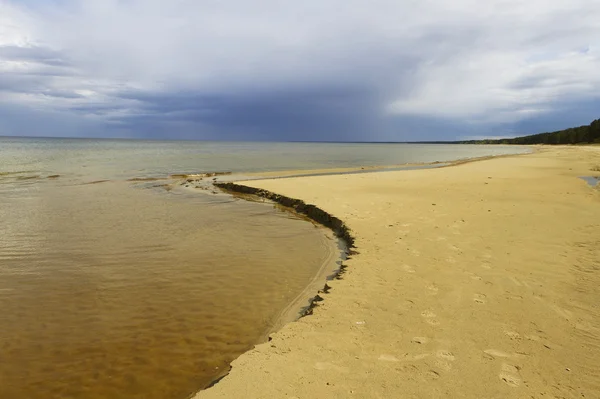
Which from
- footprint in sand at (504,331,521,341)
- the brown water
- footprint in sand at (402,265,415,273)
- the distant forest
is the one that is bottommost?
the brown water

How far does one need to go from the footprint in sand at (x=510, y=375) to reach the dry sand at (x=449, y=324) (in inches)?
0.4

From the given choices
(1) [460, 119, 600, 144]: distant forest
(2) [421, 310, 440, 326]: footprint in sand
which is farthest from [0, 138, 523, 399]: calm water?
(1) [460, 119, 600, 144]: distant forest

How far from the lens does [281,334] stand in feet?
14.8

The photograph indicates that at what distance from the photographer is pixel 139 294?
623 centimetres

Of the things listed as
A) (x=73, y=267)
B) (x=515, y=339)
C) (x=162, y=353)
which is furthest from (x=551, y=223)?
(x=73, y=267)

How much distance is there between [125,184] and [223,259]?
1688 centimetres

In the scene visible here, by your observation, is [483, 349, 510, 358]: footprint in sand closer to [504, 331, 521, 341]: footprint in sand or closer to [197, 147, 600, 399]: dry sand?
[197, 147, 600, 399]: dry sand

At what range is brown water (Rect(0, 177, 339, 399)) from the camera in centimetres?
417

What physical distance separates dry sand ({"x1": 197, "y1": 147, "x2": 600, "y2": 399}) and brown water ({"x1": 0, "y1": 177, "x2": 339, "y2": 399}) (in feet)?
2.99

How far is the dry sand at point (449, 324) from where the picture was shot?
3.50m

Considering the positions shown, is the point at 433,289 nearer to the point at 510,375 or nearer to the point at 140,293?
the point at 510,375

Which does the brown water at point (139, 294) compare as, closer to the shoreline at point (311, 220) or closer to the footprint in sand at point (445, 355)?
the shoreline at point (311, 220)

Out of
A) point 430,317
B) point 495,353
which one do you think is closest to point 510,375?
point 495,353

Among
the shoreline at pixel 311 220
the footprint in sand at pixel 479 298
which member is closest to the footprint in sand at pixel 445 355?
the footprint in sand at pixel 479 298
